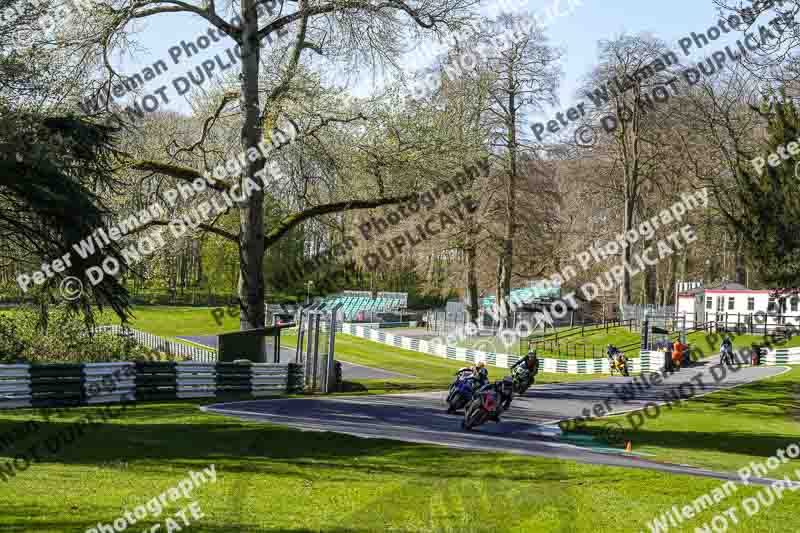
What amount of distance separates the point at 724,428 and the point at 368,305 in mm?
56275

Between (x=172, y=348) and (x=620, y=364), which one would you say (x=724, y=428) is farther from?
(x=172, y=348)

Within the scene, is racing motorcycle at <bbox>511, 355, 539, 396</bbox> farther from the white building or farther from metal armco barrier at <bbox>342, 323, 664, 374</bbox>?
the white building

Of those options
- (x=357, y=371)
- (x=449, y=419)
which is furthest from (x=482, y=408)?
(x=357, y=371)

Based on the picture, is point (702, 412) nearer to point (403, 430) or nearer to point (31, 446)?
point (403, 430)

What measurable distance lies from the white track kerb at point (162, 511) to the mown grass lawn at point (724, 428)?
858 cm

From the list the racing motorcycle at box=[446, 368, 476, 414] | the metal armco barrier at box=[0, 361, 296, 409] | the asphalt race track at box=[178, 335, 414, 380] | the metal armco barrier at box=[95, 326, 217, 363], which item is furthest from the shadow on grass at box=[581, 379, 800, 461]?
the metal armco barrier at box=[95, 326, 217, 363]

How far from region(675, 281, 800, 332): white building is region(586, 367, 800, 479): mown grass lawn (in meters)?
15.0

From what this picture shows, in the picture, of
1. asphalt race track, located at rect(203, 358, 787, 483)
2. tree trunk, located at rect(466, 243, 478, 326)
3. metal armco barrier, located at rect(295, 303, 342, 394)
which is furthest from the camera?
tree trunk, located at rect(466, 243, 478, 326)

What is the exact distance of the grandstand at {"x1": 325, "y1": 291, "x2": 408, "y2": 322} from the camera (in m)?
70.8

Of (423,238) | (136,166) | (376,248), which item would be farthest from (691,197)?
(136,166)

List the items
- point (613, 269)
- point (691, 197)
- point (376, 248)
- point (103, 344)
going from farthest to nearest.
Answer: point (613, 269)
point (691, 197)
point (376, 248)
point (103, 344)

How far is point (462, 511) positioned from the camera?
30.3ft

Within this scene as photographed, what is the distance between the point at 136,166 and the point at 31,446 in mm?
12738

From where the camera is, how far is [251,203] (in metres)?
23.9
